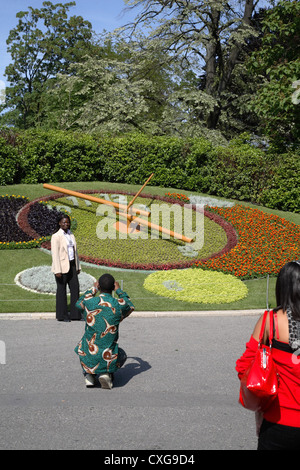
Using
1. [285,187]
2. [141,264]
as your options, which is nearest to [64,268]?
[141,264]

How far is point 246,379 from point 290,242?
1262cm

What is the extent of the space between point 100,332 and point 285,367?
3.07 metres

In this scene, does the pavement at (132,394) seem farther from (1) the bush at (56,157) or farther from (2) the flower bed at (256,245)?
(1) the bush at (56,157)

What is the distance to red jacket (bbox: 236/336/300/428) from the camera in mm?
3037

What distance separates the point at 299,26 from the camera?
20938mm

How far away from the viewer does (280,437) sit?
120 inches

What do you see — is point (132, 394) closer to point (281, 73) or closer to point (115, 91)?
point (281, 73)

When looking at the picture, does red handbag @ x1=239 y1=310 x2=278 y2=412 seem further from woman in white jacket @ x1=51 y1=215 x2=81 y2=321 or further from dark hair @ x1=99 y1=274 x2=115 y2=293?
woman in white jacket @ x1=51 y1=215 x2=81 y2=321

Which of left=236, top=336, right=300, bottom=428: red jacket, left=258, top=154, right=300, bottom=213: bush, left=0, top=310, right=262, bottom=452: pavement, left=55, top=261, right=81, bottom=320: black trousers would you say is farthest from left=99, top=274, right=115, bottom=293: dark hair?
left=258, top=154, right=300, bottom=213: bush

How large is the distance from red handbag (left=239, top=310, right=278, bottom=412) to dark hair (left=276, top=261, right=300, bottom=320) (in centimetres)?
34

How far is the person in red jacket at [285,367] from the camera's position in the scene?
304 centimetres

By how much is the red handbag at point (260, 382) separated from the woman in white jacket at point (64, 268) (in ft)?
20.7

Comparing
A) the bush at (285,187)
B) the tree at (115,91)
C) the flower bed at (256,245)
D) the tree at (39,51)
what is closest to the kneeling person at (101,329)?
the flower bed at (256,245)

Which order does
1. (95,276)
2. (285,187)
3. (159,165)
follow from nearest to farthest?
(95,276), (285,187), (159,165)
